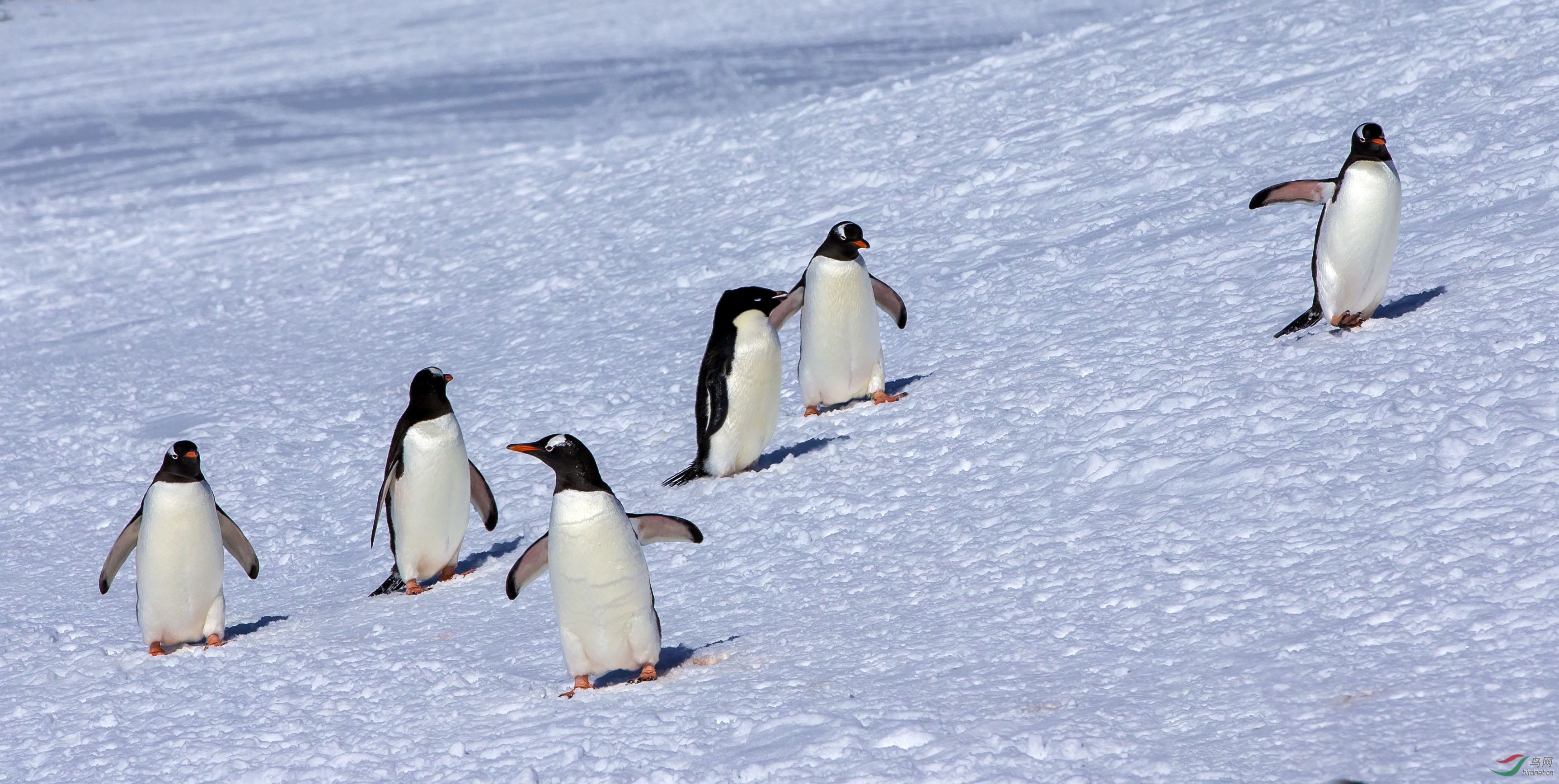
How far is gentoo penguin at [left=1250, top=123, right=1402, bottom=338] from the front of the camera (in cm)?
447

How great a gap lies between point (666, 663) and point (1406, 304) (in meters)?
2.80

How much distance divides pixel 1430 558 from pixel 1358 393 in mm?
1070

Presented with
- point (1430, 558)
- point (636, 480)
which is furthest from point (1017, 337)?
point (1430, 558)

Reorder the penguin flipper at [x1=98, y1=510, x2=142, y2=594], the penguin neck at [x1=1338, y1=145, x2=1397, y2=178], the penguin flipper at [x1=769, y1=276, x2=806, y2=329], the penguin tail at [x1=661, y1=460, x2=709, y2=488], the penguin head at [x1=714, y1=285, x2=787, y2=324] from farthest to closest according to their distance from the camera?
1. the penguin flipper at [x1=769, y1=276, x2=806, y2=329]
2. the penguin tail at [x1=661, y1=460, x2=709, y2=488]
3. the penguin head at [x1=714, y1=285, x2=787, y2=324]
4. the penguin neck at [x1=1338, y1=145, x2=1397, y2=178]
5. the penguin flipper at [x1=98, y1=510, x2=142, y2=594]

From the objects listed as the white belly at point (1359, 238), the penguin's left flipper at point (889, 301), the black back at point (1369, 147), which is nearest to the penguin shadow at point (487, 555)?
the penguin's left flipper at point (889, 301)

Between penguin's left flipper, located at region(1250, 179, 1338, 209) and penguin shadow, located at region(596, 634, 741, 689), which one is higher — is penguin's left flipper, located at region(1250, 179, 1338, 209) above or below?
above

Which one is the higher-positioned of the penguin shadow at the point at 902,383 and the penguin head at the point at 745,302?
the penguin head at the point at 745,302

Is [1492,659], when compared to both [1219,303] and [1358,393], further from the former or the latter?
[1219,303]

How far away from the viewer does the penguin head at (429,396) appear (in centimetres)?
423

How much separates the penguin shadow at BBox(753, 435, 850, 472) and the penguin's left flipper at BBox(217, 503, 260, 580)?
156 cm

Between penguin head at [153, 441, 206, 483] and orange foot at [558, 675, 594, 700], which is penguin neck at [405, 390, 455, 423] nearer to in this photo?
penguin head at [153, 441, 206, 483]

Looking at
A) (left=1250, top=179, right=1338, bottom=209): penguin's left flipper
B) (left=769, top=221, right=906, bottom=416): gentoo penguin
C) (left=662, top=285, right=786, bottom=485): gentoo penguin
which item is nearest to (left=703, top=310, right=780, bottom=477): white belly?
(left=662, top=285, right=786, bottom=485): gentoo penguin

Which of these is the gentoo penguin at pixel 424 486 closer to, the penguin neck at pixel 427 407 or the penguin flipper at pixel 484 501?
the penguin neck at pixel 427 407

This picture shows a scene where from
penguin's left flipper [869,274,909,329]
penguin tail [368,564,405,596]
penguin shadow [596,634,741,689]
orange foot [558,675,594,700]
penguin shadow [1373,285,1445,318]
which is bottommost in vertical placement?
penguin shadow [596,634,741,689]
